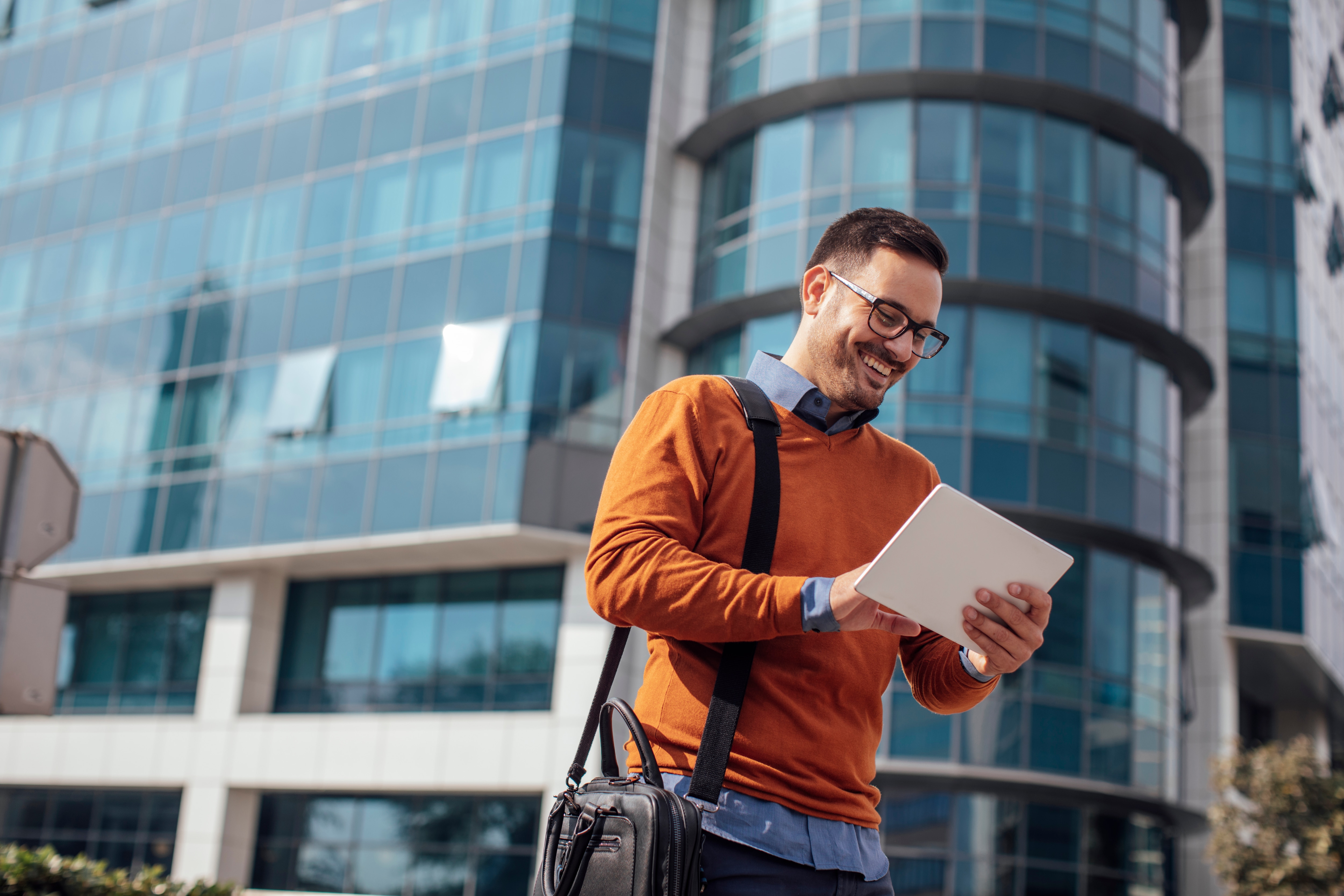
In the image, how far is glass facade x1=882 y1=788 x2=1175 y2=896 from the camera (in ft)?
62.1

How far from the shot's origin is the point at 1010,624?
2475 mm

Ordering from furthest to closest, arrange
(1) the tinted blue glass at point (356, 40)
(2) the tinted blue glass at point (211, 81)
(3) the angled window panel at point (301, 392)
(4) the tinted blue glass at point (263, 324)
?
(2) the tinted blue glass at point (211, 81) < (1) the tinted blue glass at point (356, 40) < (4) the tinted blue glass at point (263, 324) < (3) the angled window panel at point (301, 392)

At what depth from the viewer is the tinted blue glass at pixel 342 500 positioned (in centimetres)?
2212

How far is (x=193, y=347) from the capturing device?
2492 cm

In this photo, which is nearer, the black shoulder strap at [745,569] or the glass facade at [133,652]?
the black shoulder strap at [745,569]

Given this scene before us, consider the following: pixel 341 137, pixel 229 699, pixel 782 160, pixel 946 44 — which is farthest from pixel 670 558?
pixel 341 137

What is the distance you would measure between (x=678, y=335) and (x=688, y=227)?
208 centimetres

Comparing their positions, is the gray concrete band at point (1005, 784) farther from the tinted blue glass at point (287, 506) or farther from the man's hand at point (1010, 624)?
the man's hand at point (1010, 624)

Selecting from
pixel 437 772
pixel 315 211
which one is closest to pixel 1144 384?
pixel 437 772

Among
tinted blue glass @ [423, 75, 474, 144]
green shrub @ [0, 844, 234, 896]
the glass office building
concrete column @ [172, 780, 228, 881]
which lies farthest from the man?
concrete column @ [172, 780, 228, 881]

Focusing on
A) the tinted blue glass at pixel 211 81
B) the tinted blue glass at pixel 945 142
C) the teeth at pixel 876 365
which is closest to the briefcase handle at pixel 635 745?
the teeth at pixel 876 365

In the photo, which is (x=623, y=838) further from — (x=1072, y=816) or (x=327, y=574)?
(x=327, y=574)

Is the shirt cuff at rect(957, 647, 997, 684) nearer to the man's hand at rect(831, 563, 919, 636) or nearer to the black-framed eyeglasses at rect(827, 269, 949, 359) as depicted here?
the man's hand at rect(831, 563, 919, 636)

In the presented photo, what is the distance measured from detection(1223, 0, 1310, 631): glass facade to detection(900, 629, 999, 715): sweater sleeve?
76.2 feet
